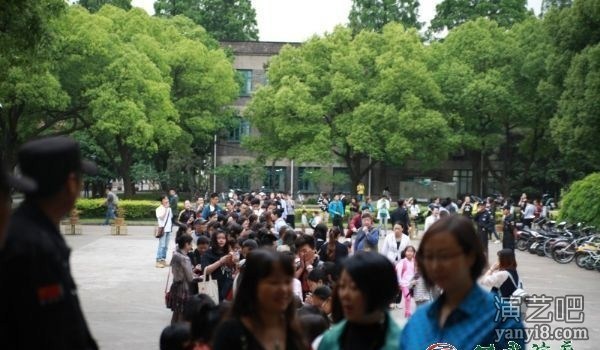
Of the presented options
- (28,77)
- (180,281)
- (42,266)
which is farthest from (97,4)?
(42,266)

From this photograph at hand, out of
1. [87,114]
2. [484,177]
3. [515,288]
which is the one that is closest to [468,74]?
[484,177]

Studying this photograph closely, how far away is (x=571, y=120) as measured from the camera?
95.9 ft

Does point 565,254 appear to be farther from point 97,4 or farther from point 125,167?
point 97,4

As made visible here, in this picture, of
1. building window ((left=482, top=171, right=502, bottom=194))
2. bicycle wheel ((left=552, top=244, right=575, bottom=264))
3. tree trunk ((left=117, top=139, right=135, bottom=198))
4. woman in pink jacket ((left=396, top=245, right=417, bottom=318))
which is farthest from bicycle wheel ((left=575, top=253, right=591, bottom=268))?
building window ((left=482, top=171, right=502, bottom=194))

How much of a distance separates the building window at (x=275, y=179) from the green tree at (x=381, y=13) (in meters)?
10.7

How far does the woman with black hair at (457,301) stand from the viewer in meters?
3.17

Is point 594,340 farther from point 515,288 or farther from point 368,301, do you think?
point 368,301

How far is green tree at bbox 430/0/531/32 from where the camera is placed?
1938 inches

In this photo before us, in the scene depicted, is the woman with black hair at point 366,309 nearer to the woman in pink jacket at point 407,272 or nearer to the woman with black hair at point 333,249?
the woman in pink jacket at point 407,272

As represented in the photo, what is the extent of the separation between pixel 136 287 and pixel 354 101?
85.6 feet

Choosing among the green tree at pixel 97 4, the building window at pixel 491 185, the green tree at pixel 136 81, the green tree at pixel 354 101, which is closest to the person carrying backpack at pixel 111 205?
the green tree at pixel 136 81

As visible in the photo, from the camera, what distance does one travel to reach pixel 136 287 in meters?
15.5

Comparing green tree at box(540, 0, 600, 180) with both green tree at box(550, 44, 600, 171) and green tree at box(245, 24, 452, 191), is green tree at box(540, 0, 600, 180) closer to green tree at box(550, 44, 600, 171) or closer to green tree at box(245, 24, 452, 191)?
green tree at box(550, 44, 600, 171)

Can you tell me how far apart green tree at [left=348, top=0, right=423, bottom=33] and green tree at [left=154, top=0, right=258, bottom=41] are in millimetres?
9903
